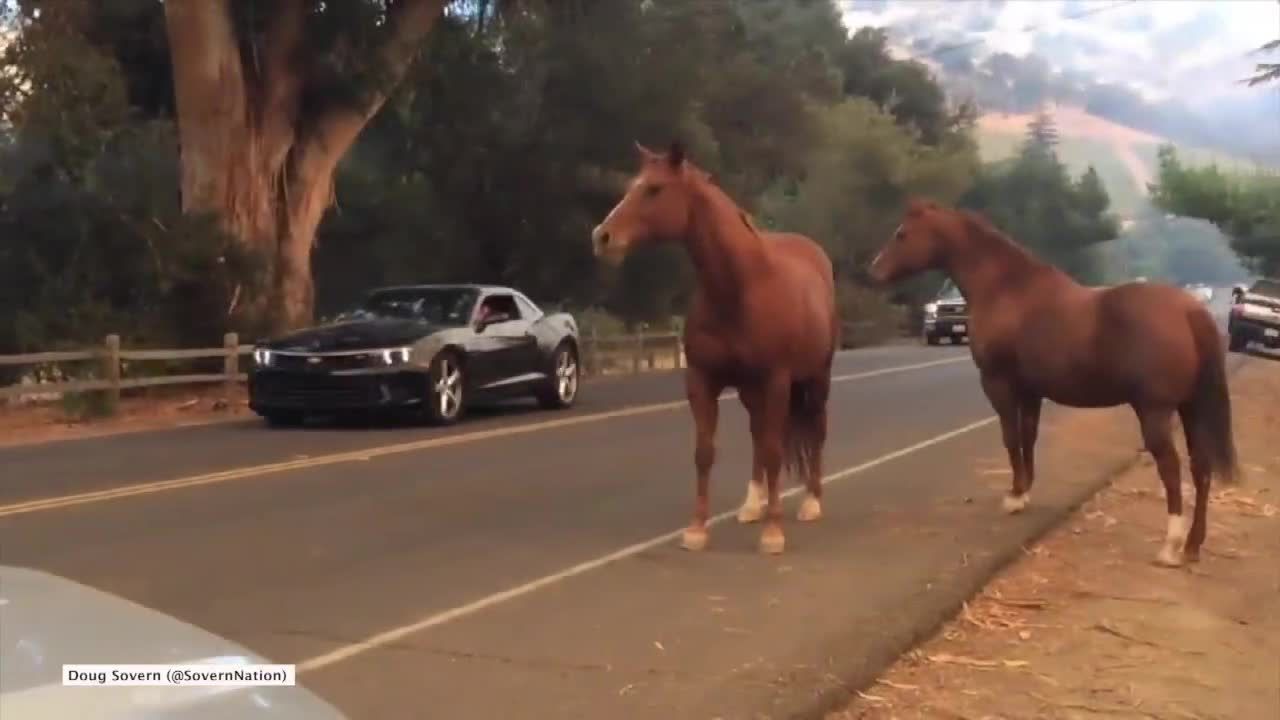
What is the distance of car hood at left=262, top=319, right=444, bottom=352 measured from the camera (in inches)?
662

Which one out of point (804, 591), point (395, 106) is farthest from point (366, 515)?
point (395, 106)

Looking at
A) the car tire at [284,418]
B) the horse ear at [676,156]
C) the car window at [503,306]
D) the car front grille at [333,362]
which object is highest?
the horse ear at [676,156]

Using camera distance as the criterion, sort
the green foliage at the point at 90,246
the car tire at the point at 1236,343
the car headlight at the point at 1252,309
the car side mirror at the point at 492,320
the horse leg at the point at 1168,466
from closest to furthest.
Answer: the horse leg at the point at 1168,466 → the car side mirror at the point at 492,320 → the green foliage at the point at 90,246 → the car headlight at the point at 1252,309 → the car tire at the point at 1236,343

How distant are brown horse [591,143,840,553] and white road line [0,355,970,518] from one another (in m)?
4.31

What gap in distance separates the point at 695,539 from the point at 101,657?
22.1 ft

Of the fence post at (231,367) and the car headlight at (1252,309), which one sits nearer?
the fence post at (231,367)

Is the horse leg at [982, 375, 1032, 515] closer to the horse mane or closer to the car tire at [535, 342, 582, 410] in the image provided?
the horse mane

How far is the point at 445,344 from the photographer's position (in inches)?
680

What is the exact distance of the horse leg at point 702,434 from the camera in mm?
9422

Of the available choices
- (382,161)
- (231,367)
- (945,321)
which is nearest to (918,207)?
(231,367)

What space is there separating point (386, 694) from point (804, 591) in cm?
284

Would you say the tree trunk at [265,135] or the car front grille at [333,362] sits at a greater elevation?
the tree trunk at [265,135]

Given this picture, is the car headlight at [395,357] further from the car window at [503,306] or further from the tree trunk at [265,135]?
the tree trunk at [265,135]

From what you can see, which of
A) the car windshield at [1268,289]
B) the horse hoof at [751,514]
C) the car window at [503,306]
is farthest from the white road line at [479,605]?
the car windshield at [1268,289]
